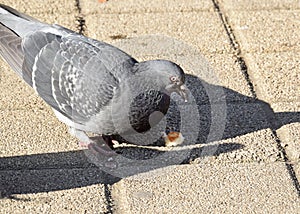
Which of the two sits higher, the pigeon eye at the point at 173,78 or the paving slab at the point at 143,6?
the pigeon eye at the point at 173,78

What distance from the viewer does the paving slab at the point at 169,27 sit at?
21.1 ft

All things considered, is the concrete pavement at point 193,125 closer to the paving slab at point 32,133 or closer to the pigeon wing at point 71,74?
the paving slab at point 32,133

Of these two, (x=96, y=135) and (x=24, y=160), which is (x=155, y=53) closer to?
(x=96, y=135)

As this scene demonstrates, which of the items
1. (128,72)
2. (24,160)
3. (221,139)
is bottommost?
(24,160)

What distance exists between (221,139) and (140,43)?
4.77 ft

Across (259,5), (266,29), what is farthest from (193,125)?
(259,5)

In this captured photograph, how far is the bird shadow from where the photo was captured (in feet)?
16.0

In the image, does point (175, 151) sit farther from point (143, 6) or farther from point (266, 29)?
A: point (143, 6)

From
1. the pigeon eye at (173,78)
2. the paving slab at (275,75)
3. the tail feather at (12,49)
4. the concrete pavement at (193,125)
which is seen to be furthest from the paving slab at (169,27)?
the pigeon eye at (173,78)

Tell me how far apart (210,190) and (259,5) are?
2.73m

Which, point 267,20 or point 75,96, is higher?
point 267,20

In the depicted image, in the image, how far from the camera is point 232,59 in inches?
246

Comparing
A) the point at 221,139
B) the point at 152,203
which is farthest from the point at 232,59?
the point at 152,203

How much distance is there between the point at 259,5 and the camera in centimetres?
698
